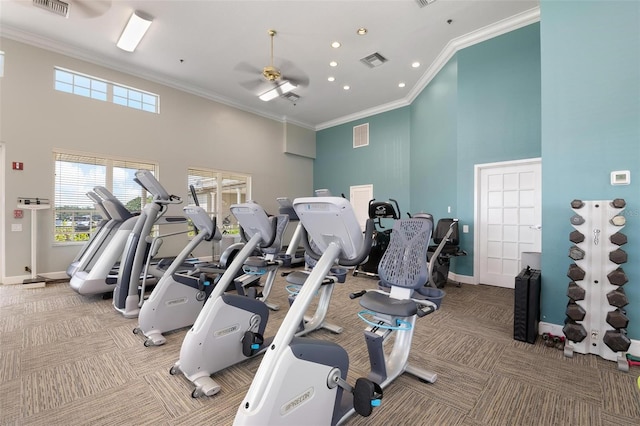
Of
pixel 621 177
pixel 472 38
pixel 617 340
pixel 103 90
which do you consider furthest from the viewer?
pixel 103 90

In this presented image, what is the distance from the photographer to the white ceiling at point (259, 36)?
13.9 feet

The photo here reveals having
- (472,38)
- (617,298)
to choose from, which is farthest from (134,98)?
(617,298)

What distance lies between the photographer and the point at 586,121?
8.71 feet

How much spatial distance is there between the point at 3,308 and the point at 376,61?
696cm

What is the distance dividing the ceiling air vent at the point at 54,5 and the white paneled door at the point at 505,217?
21.7 feet

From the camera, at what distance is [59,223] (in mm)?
5324

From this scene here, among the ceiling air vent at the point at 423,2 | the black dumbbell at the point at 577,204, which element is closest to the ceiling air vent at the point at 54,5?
the ceiling air vent at the point at 423,2

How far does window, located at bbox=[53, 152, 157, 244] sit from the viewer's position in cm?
533

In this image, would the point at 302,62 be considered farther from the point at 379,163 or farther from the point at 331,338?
the point at 331,338

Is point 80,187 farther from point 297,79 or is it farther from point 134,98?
point 297,79

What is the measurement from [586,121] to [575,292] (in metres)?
1.57

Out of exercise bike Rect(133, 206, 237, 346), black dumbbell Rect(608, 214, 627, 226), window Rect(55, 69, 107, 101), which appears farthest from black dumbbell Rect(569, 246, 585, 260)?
window Rect(55, 69, 107, 101)

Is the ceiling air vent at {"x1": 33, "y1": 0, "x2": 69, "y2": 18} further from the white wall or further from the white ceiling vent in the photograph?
the white ceiling vent

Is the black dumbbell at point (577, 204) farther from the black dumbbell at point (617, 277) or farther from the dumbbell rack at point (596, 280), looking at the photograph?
the black dumbbell at point (617, 277)
